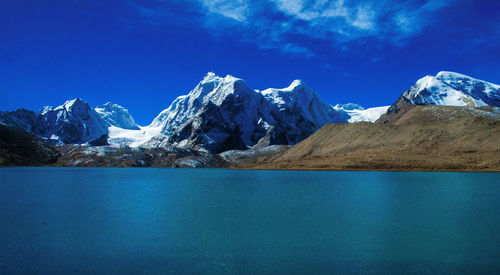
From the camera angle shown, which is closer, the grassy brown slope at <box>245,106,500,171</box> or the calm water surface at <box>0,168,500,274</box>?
the calm water surface at <box>0,168,500,274</box>

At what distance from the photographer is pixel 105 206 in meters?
42.6

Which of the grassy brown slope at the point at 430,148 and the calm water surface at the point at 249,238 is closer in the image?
the calm water surface at the point at 249,238

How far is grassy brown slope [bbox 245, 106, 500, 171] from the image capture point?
150m

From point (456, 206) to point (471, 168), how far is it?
384ft

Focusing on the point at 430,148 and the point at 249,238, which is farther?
the point at 430,148

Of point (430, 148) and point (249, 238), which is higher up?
point (430, 148)

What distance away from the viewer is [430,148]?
169250 millimetres

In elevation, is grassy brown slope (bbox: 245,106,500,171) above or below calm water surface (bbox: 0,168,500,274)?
above

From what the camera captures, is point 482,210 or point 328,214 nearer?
point 328,214

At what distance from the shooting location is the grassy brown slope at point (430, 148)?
150 meters

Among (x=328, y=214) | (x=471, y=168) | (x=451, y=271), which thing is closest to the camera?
(x=451, y=271)

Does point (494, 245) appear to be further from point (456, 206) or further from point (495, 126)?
point (495, 126)

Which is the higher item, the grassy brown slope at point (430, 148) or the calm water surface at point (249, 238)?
the grassy brown slope at point (430, 148)

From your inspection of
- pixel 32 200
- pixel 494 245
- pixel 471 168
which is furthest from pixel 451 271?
pixel 471 168
